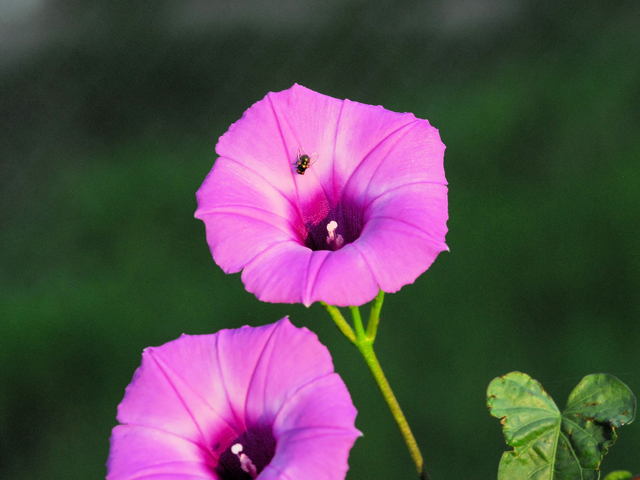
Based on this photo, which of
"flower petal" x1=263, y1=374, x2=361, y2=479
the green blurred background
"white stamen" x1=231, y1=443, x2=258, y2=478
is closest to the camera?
"flower petal" x1=263, y1=374, x2=361, y2=479

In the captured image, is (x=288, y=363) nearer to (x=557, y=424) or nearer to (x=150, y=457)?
(x=150, y=457)

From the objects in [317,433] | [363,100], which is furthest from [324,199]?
[363,100]

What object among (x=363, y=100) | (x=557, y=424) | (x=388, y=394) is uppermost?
(x=363, y=100)

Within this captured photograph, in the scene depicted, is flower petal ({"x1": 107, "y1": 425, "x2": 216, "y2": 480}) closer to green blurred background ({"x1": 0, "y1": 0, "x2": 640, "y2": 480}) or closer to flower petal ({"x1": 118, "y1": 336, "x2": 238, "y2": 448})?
flower petal ({"x1": 118, "y1": 336, "x2": 238, "y2": 448})

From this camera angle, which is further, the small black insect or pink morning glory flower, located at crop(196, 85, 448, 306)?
the small black insect

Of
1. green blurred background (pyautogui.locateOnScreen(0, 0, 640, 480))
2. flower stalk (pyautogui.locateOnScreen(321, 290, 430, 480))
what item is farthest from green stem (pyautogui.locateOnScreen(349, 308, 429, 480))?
green blurred background (pyautogui.locateOnScreen(0, 0, 640, 480))

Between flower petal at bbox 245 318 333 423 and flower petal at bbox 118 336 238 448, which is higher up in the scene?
flower petal at bbox 118 336 238 448

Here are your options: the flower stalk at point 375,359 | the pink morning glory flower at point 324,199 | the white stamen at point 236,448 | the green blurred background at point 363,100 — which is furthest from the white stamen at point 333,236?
the green blurred background at point 363,100
